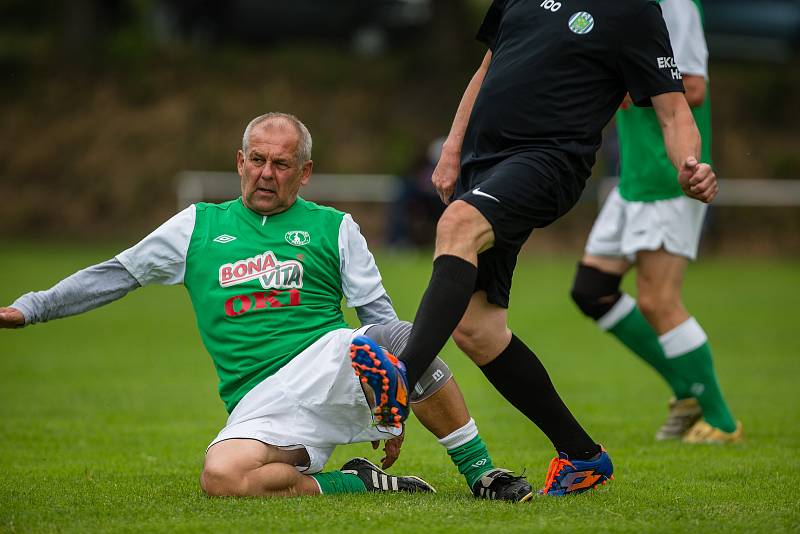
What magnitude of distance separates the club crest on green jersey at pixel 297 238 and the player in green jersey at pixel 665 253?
214 centimetres

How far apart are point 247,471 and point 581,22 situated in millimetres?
2079

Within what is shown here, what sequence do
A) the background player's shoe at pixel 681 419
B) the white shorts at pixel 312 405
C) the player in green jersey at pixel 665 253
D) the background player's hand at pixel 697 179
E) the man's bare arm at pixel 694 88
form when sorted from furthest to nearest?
the background player's shoe at pixel 681 419 → the player in green jersey at pixel 665 253 → the man's bare arm at pixel 694 88 → the white shorts at pixel 312 405 → the background player's hand at pixel 697 179

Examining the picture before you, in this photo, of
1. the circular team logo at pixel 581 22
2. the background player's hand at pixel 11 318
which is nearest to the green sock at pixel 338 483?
the background player's hand at pixel 11 318

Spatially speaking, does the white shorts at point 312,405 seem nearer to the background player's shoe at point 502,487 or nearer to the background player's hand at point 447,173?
the background player's shoe at point 502,487

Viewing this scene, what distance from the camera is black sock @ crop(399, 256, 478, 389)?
3.95m

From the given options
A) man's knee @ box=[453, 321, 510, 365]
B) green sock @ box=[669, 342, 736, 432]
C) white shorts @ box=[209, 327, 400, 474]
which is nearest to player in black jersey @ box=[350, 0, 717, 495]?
man's knee @ box=[453, 321, 510, 365]

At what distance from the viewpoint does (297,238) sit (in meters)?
4.56

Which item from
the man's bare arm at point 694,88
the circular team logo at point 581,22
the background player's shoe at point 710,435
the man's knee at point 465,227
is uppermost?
the circular team logo at point 581,22

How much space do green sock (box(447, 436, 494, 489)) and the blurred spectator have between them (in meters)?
16.1

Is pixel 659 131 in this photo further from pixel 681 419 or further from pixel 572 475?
pixel 572 475

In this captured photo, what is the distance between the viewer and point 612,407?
24.8ft

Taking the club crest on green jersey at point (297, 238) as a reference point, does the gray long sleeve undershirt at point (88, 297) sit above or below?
below

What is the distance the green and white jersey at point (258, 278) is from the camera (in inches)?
177

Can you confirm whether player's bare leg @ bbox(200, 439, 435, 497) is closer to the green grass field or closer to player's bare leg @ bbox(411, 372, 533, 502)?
the green grass field
